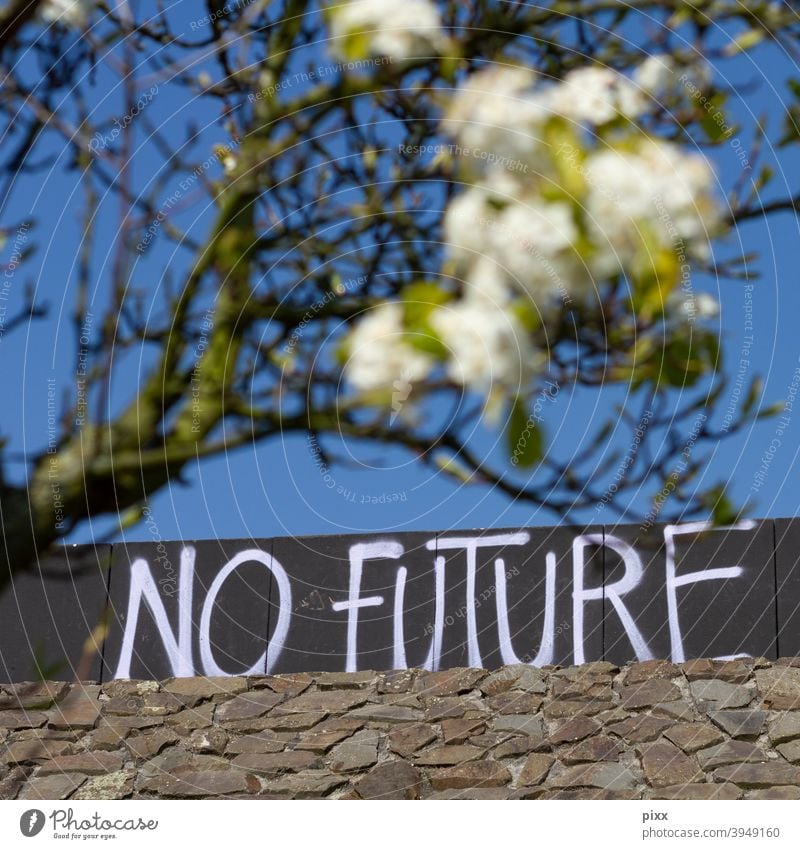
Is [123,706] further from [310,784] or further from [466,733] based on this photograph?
[466,733]

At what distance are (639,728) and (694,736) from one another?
19 centimetres

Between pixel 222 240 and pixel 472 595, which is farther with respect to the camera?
pixel 472 595

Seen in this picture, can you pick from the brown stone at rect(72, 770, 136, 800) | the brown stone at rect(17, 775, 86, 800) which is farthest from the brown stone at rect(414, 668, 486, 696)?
the brown stone at rect(17, 775, 86, 800)

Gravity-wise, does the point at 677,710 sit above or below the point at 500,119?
below

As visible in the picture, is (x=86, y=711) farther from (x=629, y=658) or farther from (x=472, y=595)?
(x=629, y=658)

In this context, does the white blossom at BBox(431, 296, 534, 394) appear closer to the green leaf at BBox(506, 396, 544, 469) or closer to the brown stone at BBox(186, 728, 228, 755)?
the green leaf at BBox(506, 396, 544, 469)

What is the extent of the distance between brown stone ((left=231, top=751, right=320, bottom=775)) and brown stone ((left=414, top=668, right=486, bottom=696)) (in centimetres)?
46

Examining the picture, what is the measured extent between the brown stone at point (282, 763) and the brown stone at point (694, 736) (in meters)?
1.27

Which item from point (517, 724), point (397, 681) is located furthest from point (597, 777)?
point (397, 681)

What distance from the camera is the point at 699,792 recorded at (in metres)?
4.37

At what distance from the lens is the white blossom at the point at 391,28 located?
3.24ft
